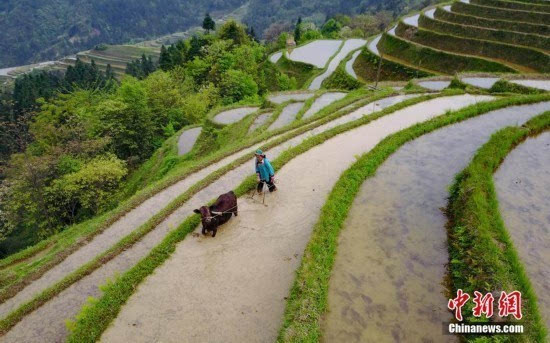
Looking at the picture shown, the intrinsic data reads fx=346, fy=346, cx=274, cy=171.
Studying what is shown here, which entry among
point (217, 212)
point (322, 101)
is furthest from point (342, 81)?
point (217, 212)

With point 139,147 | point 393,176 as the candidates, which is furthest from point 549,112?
point 139,147

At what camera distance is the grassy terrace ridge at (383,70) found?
3562cm

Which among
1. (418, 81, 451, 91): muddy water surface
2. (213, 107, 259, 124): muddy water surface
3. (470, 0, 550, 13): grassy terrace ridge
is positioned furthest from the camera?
(470, 0, 550, 13): grassy terrace ridge

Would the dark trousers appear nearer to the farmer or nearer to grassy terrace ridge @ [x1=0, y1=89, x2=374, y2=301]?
the farmer

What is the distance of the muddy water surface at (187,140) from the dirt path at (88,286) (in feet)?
56.2

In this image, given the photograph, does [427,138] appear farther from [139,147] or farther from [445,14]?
[445,14]

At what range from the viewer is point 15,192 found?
88.0 ft

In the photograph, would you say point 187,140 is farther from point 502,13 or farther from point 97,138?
point 502,13

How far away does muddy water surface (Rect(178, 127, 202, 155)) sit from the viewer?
2977 centimetres

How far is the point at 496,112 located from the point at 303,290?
1555 cm

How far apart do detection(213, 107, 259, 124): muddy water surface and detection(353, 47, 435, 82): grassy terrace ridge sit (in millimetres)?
15168

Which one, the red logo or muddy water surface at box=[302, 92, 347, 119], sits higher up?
muddy water surface at box=[302, 92, 347, 119]

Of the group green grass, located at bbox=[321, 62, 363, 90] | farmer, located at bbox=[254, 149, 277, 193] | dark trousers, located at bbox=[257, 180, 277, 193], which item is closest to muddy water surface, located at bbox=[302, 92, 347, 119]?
green grass, located at bbox=[321, 62, 363, 90]

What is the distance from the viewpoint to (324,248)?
8.67m
